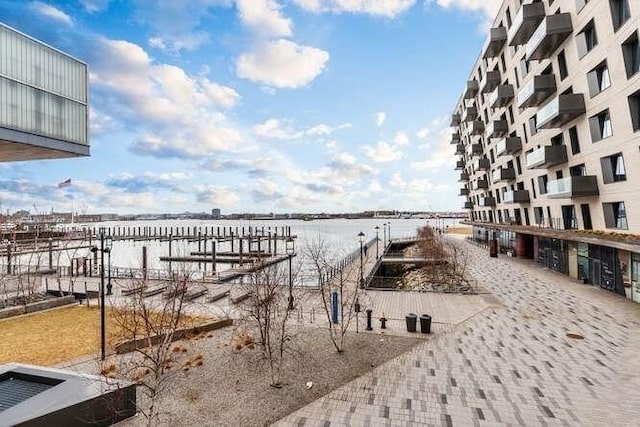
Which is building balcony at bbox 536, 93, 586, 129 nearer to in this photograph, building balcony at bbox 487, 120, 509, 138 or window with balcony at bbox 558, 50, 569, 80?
window with balcony at bbox 558, 50, 569, 80

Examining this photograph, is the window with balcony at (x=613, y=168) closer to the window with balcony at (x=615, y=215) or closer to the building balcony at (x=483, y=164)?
the window with balcony at (x=615, y=215)

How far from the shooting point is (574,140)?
28.3 m

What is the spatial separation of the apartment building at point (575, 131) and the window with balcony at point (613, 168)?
0.07m

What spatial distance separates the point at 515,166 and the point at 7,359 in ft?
164

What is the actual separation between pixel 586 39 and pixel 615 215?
531 inches

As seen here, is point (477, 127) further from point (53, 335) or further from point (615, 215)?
point (53, 335)

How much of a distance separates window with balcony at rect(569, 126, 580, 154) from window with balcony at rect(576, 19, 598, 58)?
576 cm

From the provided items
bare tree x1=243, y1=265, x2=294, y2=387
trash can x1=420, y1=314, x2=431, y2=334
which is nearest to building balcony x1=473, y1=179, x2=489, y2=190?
trash can x1=420, y1=314, x2=431, y2=334

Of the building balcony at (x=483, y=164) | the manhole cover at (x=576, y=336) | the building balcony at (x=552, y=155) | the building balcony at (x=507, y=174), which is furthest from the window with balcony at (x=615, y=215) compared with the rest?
the building balcony at (x=483, y=164)

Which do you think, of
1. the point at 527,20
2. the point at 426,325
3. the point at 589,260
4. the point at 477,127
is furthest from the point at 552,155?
the point at 477,127

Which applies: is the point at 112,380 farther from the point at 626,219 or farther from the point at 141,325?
the point at 626,219

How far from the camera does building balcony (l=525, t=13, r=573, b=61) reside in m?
26.9

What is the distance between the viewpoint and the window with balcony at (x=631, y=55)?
66.4ft

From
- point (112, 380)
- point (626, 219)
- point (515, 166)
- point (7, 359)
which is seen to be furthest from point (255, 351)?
point (515, 166)
